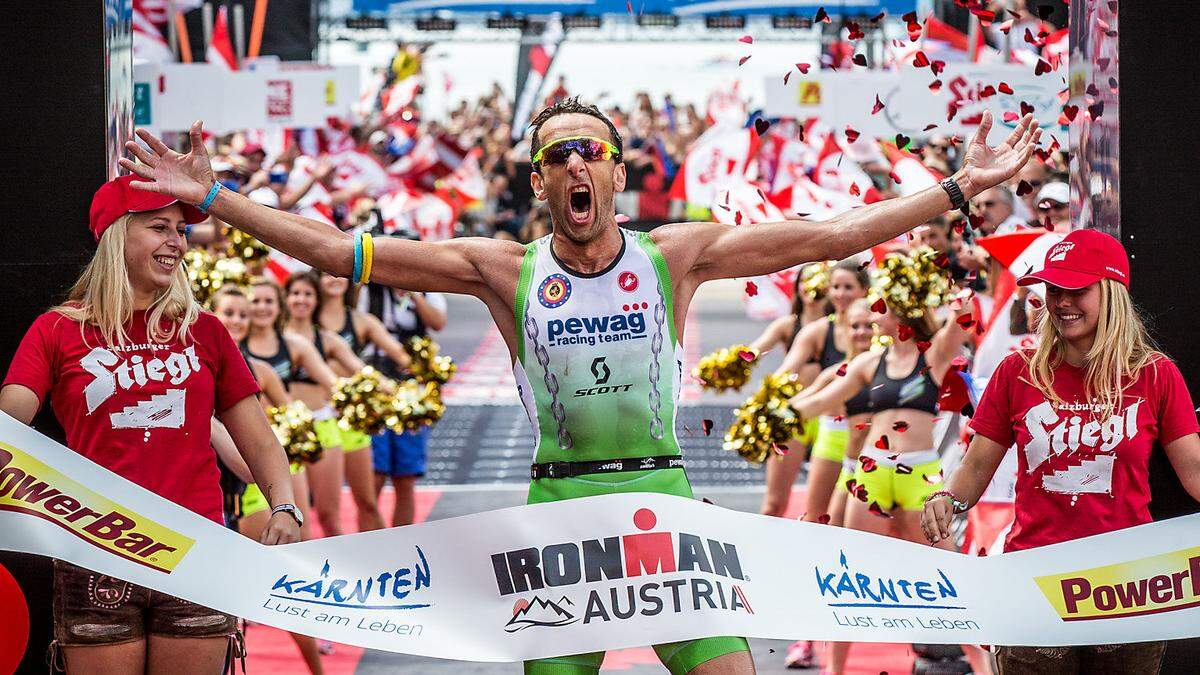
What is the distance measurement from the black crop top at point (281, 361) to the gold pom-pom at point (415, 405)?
0.67 meters

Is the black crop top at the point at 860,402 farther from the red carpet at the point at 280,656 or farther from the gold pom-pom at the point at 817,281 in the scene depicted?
the red carpet at the point at 280,656

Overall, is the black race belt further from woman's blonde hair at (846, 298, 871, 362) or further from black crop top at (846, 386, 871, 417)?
woman's blonde hair at (846, 298, 871, 362)

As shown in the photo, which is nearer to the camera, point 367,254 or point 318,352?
point 367,254

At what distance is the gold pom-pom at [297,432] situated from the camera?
8.19 metres

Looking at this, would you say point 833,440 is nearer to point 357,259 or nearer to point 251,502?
point 251,502

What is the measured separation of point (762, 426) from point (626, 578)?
3.09 meters

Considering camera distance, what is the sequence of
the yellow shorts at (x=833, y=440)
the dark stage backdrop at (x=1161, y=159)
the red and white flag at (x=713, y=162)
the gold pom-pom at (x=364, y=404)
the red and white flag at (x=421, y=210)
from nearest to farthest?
the dark stage backdrop at (x=1161, y=159) < the yellow shorts at (x=833, y=440) < the gold pom-pom at (x=364, y=404) < the red and white flag at (x=713, y=162) < the red and white flag at (x=421, y=210)

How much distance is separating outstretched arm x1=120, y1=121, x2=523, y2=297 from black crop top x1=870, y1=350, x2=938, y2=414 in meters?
3.76

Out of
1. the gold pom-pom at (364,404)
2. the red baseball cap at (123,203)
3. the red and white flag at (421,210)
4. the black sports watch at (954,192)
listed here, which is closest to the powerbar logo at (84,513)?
the red baseball cap at (123,203)

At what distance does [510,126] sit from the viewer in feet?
120

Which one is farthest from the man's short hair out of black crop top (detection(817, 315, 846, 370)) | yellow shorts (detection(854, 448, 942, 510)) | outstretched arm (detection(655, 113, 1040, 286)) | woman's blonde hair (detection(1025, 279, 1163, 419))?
black crop top (detection(817, 315, 846, 370))

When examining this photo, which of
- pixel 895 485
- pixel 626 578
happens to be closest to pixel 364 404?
pixel 895 485

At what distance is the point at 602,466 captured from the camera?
4590 millimetres

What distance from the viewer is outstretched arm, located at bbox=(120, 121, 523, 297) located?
4.51 meters
